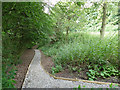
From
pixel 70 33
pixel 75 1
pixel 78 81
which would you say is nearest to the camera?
pixel 75 1

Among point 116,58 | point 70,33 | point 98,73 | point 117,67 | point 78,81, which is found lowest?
point 78,81

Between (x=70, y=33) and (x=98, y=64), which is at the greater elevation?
(x=70, y=33)

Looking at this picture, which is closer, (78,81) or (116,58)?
(78,81)

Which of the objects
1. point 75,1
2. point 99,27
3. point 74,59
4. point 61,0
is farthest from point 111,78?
point 99,27

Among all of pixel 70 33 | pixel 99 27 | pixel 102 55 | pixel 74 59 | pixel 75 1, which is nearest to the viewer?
pixel 75 1

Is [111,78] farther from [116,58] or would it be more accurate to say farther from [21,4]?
[21,4]

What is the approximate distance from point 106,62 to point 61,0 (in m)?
1.97

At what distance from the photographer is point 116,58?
2.14 meters

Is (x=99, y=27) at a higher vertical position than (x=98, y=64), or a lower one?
higher

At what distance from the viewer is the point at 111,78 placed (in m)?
1.98

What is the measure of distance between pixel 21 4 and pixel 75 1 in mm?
862

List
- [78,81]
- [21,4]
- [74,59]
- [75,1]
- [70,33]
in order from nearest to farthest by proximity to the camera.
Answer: [75,1] → [21,4] → [78,81] → [74,59] → [70,33]

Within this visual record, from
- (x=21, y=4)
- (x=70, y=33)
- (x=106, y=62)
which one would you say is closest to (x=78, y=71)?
(x=106, y=62)

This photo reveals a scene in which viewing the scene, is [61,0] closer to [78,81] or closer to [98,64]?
[78,81]
